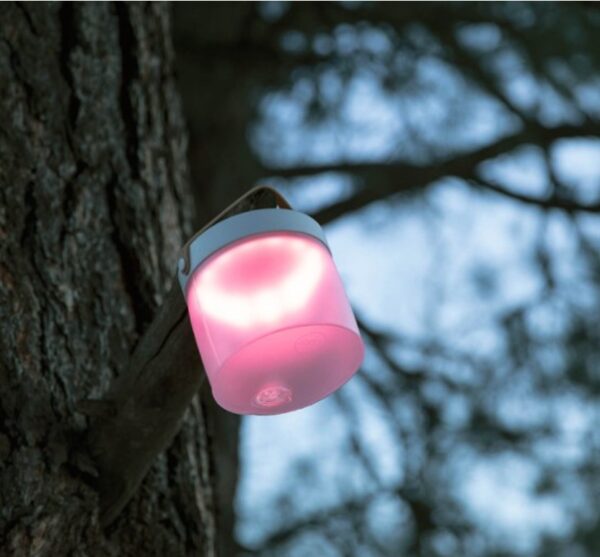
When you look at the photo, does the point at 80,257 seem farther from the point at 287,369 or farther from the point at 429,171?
the point at 429,171

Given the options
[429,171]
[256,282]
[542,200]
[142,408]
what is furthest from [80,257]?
[542,200]

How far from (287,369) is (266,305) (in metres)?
0.06

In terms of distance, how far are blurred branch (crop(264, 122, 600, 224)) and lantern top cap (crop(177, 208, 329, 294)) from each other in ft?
6.13

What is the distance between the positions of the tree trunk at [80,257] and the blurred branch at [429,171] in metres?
1.28

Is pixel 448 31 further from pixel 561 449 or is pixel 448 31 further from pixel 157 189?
pixel 157 189

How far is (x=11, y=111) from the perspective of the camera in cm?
127

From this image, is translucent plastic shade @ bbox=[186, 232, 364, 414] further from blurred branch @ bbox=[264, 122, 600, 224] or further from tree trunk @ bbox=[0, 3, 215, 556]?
blurred branch @ bbox=[264, 122, 600, 224]

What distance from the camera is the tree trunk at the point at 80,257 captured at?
104 cm

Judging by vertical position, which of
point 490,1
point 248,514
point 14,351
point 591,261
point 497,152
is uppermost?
point 14,351

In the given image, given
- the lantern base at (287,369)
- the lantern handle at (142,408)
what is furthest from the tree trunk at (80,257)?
the lantern base at (287,369)

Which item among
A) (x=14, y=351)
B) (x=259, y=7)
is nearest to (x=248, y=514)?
(x=259, y=7)

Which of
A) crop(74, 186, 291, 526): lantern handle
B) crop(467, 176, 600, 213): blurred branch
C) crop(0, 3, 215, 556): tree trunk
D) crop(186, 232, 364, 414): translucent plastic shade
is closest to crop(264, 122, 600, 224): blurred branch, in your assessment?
crop(467, 176, 600, 213): blurred branch

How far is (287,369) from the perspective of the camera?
912mm

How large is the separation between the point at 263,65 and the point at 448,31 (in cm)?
49
